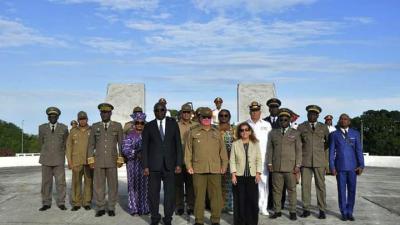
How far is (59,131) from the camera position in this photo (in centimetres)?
907

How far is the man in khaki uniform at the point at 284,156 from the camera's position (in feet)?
26.3

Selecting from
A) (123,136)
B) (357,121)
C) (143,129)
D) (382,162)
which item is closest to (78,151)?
(123,136)

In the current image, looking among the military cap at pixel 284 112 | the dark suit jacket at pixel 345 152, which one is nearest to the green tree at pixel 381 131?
the dark suit jacket at pixel 345 152

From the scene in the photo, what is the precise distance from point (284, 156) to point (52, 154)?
3.95 meters

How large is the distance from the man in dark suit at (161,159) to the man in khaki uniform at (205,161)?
0.24 meters

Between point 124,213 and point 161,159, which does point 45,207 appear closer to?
point 124,213

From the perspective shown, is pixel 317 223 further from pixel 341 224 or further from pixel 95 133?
pixel 95 133

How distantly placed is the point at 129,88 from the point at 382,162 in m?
17.9

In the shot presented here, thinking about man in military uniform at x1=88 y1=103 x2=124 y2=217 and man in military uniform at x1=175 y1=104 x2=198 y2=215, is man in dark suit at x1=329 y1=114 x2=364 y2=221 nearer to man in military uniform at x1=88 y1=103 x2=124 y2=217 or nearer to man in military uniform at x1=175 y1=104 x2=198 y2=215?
man in military uniform at x1=175 y1=104 x2=198 y2=215

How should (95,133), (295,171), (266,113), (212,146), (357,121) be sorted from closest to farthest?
(212,146) < (295,171) < (95,133) < (266,113) < (357,121)

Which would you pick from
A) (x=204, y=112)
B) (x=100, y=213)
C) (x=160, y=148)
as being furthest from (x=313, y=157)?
(x=100, y=213)

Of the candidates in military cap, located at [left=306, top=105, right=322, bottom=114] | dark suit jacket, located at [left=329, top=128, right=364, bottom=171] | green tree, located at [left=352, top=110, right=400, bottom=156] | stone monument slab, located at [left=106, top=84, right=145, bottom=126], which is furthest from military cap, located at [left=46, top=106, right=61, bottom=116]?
green tree, located at [left=352, top=110, right=400, bottom=156]

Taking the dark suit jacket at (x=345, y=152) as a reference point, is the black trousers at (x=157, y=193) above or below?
below

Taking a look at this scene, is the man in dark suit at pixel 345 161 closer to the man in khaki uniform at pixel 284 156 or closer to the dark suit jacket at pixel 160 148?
the man in khaki uniform at pixel 284 156
